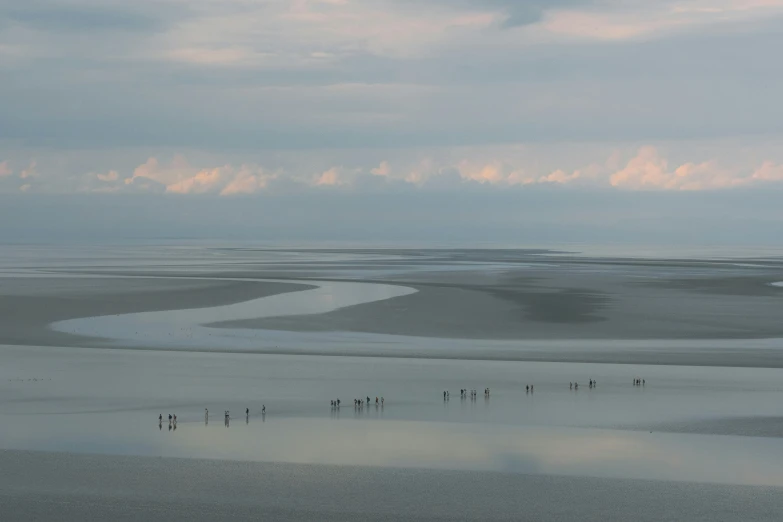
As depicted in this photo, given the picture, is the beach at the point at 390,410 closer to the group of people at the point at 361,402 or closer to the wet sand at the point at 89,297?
the group of people at the point at 361,402

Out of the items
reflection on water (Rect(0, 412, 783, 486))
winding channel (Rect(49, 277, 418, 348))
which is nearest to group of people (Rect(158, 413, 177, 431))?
reflection on water (Rect(0, 412, 783, 486))

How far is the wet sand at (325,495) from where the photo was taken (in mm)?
21984

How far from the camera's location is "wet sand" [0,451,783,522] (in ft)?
72.1

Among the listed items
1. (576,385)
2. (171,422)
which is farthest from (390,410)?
(576,385)

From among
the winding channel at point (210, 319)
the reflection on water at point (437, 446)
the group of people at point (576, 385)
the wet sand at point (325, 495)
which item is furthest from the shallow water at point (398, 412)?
the winding channel at point (210, 319)

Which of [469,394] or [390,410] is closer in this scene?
[390,410]

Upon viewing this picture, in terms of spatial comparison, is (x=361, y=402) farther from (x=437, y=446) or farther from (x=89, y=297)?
(x=89, y=297)

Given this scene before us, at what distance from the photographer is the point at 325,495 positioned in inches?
921

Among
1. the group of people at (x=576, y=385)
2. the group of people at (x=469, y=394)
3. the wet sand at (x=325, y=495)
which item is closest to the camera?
the wet sand at (x=325, y=495)

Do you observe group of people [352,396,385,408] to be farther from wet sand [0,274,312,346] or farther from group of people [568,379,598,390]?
wet sand [0,274,312,346]

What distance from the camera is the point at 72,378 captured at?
3956 centimetres

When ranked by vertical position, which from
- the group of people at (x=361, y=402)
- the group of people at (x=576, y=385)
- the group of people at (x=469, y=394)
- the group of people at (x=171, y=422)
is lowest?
the group of people at (x=576, y=385)

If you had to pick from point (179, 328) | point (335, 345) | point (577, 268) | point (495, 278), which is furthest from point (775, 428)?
point (577, 268)

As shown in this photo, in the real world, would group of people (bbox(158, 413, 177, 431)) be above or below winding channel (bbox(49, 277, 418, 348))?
above
